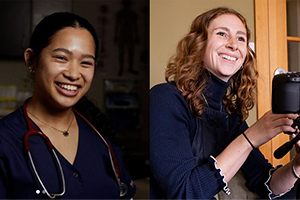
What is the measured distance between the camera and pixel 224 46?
1211 mm

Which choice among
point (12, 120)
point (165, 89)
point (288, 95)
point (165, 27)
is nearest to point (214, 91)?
point (165, 89)

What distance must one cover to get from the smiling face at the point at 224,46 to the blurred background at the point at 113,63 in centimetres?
38

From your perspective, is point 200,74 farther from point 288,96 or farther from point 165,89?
point 288,96

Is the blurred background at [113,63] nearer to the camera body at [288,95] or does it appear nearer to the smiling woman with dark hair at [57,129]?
the smiling woman with dark hair at [57,129]

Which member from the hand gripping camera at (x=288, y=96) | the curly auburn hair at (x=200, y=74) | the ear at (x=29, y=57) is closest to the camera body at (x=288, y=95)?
the hand gripping camera at (x=288, y=96)

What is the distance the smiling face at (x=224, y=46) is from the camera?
121cm

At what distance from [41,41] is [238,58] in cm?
73

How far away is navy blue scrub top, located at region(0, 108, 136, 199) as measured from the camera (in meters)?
0.68

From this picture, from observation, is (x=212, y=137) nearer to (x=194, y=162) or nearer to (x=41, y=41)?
(x=194, y=162)

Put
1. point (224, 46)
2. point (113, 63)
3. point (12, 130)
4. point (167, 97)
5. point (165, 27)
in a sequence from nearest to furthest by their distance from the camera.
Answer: point (12, 130) → point (113, 63) → point (167, 97) → point (224, 46) → point (165, 27)

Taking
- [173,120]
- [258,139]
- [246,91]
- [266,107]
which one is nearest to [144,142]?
[173,120]

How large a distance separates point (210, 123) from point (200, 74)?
17 cm

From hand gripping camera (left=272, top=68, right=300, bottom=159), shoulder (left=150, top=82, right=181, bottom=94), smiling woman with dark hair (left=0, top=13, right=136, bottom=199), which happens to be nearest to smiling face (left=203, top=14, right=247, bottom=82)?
shoulder (left=150, top=82, right=181, bottom=94)

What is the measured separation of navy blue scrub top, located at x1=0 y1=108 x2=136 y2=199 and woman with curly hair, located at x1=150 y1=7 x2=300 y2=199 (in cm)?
27
